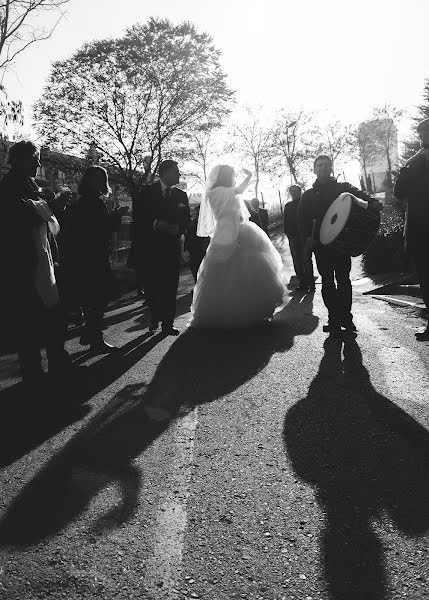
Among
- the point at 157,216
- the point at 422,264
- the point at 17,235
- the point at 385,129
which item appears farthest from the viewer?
the point at 385,129

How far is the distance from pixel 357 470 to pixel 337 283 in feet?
13.1

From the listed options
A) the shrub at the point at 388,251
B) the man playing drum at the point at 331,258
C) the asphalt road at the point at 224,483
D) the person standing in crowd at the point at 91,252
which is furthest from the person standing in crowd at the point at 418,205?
the shrub at the point at 388,251

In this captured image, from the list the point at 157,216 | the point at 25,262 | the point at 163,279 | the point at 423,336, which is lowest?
the point at 423,336

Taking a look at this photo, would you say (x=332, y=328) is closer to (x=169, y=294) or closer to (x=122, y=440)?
(x=169, y=294)

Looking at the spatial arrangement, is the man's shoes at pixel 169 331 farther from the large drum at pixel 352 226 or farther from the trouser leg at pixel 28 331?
the trouser leg at pixel 28 331

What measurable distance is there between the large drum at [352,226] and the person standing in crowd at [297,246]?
14.7ft

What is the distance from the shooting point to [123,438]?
332cm

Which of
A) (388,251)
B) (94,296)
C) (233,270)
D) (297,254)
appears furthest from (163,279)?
(388,251)

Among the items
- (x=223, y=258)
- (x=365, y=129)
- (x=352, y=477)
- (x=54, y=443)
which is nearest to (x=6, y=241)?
(x=54, y=443)

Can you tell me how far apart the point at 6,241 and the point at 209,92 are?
23.8 m

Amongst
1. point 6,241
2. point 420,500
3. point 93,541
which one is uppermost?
point 6,241

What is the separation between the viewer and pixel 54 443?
10.9ft

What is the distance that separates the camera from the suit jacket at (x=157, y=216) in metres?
7.07

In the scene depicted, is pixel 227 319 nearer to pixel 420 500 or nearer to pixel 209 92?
pixel 420 500
